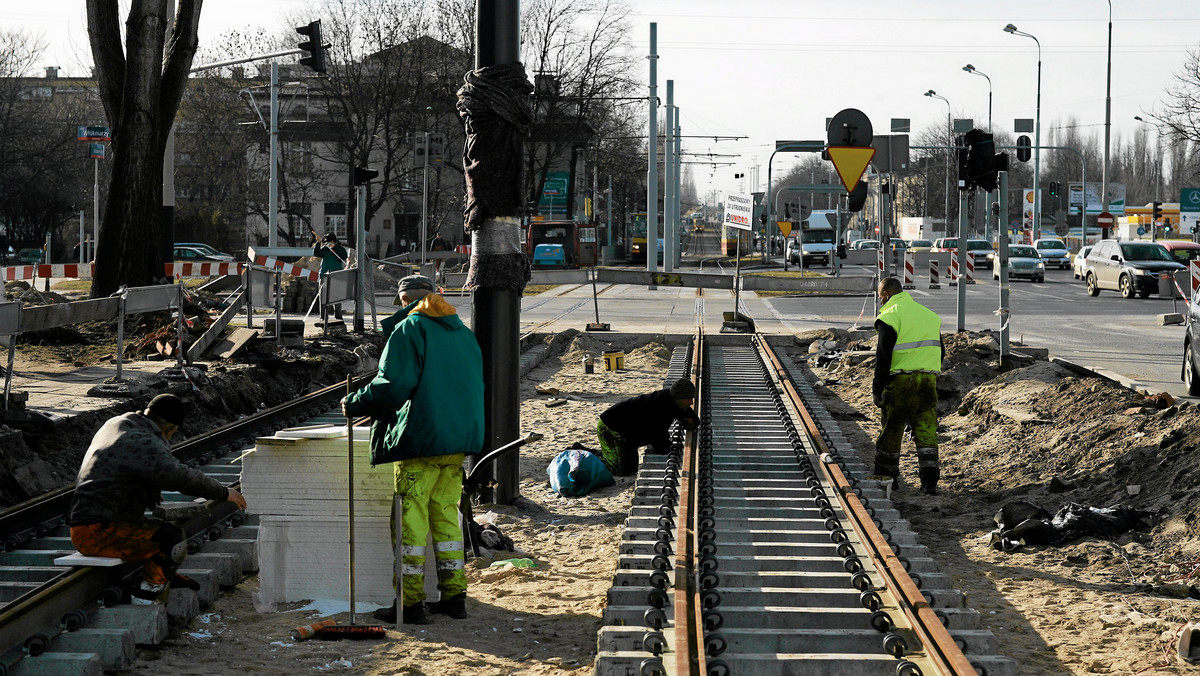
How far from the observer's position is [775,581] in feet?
20.9

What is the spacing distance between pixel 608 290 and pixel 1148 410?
2919cm

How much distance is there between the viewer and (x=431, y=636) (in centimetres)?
609

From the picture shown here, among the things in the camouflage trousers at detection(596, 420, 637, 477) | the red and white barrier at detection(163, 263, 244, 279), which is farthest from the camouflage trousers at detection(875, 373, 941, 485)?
the red and white barrier at detection(163, 263, 244, 279)

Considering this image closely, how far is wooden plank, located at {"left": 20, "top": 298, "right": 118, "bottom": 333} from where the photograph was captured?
11.8m

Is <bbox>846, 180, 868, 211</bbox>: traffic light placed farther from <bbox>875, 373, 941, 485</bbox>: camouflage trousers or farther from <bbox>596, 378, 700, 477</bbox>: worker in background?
<bbox>596, 378, 700, 477</bbox>: worker in background

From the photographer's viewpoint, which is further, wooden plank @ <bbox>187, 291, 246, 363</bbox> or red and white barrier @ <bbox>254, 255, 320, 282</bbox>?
red and white barrier @ <bbox>254, 255, 320, 282</bbox>

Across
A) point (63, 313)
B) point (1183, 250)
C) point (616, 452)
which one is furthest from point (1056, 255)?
point (63, 313)

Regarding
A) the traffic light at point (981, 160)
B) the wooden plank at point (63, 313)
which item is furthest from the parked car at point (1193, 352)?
the wooden plank at point (63, 313)

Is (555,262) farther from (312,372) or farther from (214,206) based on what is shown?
(312,372)

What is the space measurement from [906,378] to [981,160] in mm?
6403

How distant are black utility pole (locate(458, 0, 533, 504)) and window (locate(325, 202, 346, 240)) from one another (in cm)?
6633

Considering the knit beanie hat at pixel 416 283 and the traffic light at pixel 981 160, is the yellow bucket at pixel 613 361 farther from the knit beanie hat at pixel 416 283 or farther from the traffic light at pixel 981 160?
the knit beanie hat at pixel 416 283

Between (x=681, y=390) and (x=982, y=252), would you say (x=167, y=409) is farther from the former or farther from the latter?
(x=982, y=252)

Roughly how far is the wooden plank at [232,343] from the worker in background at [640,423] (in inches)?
282
